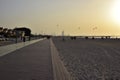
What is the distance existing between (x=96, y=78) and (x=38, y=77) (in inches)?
94.1

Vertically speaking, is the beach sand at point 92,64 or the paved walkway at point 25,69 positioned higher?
the paved walkway at point 25,69

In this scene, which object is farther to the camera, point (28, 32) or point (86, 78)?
point (28, 32)

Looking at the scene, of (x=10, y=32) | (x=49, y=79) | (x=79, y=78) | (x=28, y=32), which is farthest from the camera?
(x=28, y=32)

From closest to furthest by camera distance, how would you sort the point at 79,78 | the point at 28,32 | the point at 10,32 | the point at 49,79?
1. the point at 49,79
2. the point at 79,78
3. the point at 10,32
4. the point at 28,32

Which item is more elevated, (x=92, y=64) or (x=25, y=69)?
(x=25, y=69)

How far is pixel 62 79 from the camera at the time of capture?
8781 mm

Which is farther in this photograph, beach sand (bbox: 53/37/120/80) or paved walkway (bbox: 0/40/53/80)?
beach sand (bbox: 53/37/120/80)

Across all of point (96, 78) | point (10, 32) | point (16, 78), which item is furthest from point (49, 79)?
point (10, 32)

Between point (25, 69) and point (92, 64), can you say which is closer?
point (25, 69)

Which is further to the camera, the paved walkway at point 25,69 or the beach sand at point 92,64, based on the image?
the beach sand at point 92,64

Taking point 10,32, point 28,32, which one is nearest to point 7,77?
point 10,32

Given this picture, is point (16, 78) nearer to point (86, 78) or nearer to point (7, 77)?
point (7, 77)

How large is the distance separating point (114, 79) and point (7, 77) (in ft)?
13.9

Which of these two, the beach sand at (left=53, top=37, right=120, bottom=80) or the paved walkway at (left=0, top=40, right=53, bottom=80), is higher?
the paved walkway at (left=0, top=40, right=53, bottom=80)
